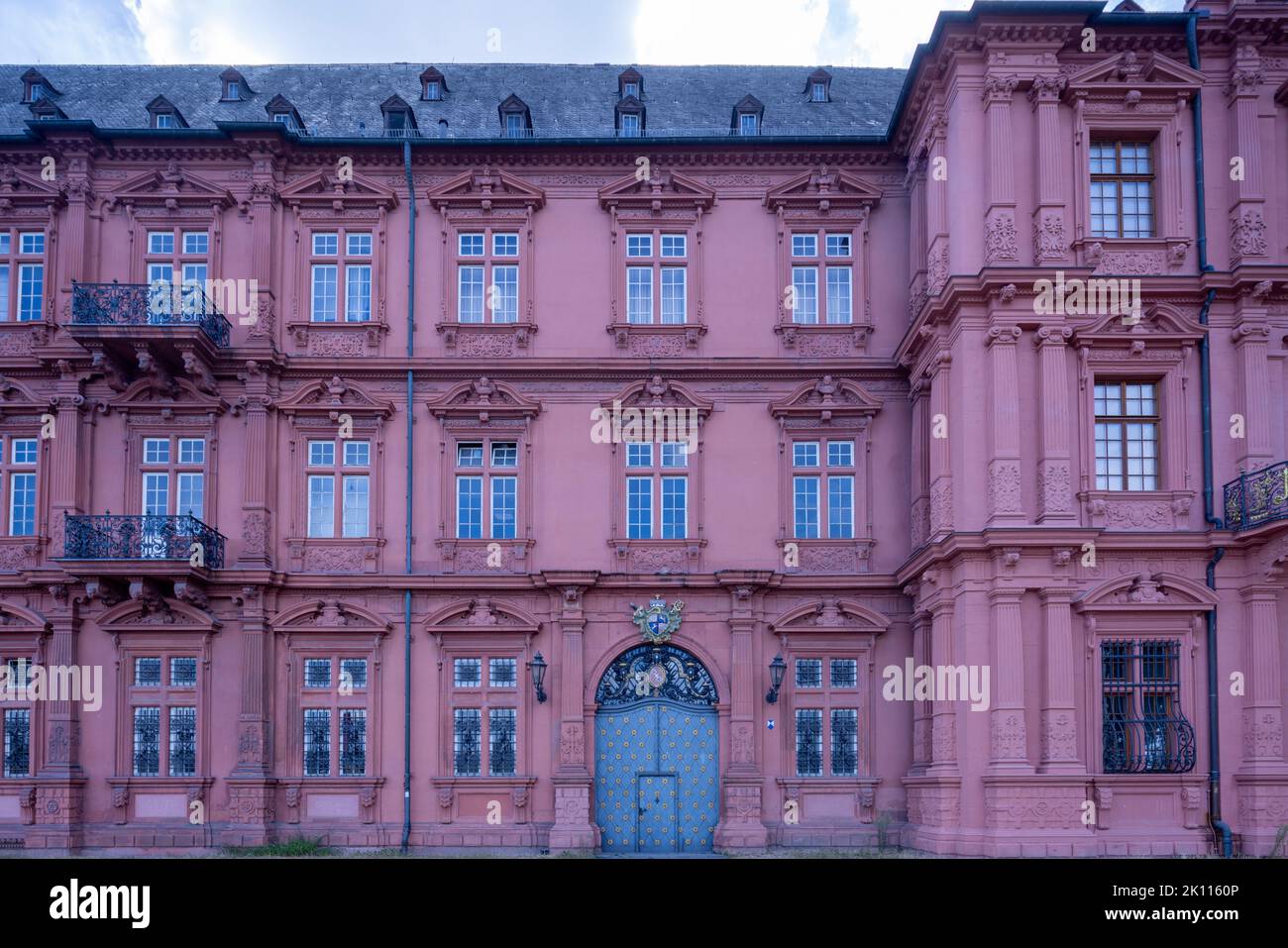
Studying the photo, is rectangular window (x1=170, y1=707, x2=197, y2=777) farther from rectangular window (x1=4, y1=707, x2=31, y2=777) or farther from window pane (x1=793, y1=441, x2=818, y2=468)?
window pane (x1=793, y1=441, x2=818, y2=468)

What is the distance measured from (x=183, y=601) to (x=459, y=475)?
5802 millimetres

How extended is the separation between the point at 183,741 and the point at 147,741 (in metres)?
0.71

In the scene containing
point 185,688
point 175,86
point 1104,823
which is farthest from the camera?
point 175,86

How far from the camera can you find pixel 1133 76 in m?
21.5

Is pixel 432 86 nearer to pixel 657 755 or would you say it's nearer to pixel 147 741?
pixel 147 741

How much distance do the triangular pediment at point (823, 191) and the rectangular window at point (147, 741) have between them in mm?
15742

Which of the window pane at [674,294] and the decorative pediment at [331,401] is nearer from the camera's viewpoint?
the decorative pediment at [331,401]

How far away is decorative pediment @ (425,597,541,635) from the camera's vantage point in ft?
79.4

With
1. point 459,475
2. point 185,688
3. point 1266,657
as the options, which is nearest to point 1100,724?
point 1266,657

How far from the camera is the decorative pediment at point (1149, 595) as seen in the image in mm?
20453

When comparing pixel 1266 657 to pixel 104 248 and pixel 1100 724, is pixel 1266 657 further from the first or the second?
pixel 104 248

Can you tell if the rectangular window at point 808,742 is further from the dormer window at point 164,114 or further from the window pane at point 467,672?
the dormer window at point 164,114

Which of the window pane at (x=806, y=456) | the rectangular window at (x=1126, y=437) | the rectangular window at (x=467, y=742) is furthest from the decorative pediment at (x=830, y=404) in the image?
the rectangular window at (x=467, y=742)

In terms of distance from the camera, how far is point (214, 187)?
81.7 ft
